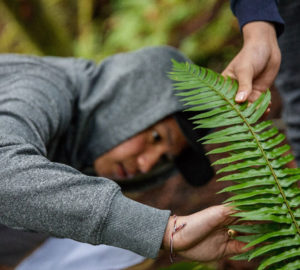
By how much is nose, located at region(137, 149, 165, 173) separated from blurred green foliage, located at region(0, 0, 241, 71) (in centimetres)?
160

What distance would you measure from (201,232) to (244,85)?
0.50 metres

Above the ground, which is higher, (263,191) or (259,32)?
(259,32)

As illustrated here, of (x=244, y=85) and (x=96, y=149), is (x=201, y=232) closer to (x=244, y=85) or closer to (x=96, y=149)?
(x=244, y=85)

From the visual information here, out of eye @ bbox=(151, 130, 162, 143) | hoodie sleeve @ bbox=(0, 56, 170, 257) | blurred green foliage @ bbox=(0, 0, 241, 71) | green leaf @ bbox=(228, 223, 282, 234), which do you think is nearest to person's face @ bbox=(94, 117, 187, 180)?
eye @ bbox=(151, 130, 162, 143)

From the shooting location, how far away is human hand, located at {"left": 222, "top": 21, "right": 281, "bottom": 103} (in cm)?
117

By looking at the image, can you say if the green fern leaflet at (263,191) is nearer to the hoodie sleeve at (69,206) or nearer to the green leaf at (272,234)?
the green leaf at (272,234)

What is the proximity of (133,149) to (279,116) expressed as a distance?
4.93ft

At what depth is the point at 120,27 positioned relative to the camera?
14.6 ft

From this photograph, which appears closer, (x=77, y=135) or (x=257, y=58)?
(x=257, y=58)

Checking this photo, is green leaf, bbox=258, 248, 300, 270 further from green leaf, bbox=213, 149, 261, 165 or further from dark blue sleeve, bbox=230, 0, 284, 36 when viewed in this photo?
dark blue sleeve, bbox=230, 0, 284, 36

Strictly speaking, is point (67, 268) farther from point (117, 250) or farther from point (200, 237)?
point (200, 237)

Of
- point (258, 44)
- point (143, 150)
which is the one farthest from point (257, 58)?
point (143, 150)

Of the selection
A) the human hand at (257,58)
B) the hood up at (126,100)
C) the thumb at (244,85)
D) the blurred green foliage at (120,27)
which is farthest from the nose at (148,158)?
the blurred green foliage at (120,27)

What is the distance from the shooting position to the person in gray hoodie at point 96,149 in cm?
91
